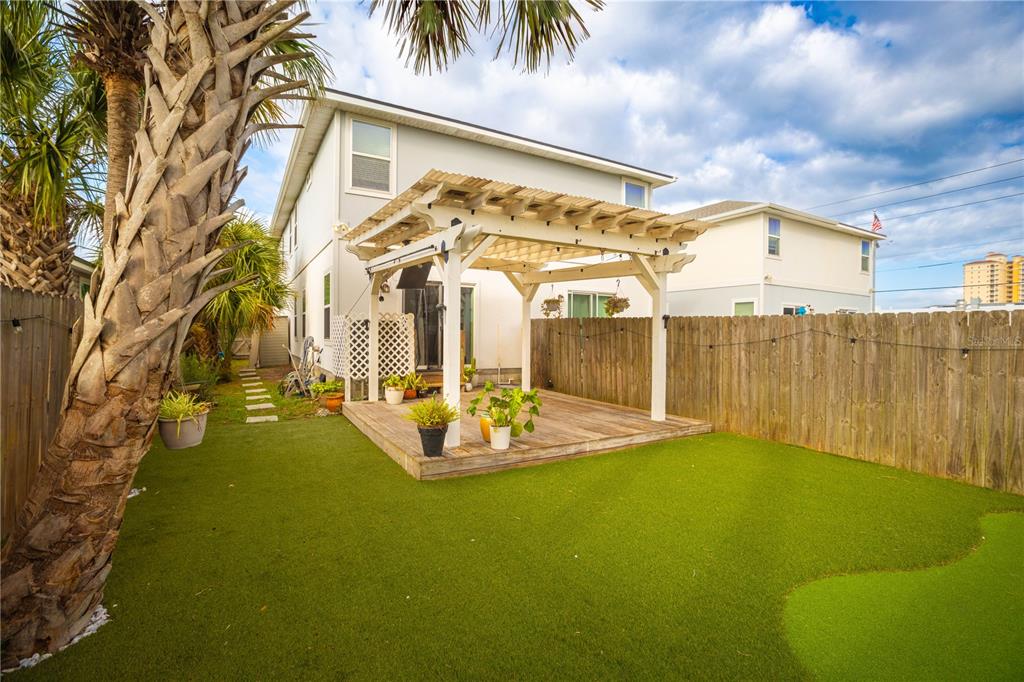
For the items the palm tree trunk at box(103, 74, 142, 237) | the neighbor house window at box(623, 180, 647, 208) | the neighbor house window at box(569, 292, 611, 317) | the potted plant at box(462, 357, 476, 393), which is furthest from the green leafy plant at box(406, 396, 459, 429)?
the neighbor house window at box(623, 180, 647, 208)

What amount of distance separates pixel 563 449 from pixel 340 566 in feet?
10.1

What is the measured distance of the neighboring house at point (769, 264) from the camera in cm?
1511

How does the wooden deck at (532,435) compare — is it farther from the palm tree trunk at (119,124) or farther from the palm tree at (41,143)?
the palm tree at (41,143)

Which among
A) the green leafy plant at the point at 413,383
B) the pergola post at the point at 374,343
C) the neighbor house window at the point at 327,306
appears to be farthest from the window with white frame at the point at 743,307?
the neighbor house window at the point at 327,306

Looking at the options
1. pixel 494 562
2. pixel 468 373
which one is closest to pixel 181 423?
pixel 494 562

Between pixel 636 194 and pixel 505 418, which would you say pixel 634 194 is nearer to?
pixel 636 194

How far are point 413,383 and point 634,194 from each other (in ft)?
29.3

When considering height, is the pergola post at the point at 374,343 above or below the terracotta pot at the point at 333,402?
above

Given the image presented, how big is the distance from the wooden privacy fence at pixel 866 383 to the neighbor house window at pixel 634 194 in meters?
6.36

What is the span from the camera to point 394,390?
801cm

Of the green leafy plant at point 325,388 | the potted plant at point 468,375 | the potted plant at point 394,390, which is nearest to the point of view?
the potted plant at point 394,390

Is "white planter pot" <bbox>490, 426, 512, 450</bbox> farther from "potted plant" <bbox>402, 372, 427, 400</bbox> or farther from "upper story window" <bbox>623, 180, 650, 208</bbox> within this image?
"upper story window" <bbox>623, 180, 650, 208</bbox>

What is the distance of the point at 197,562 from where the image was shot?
298 centimetres

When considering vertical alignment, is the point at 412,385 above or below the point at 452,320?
below
